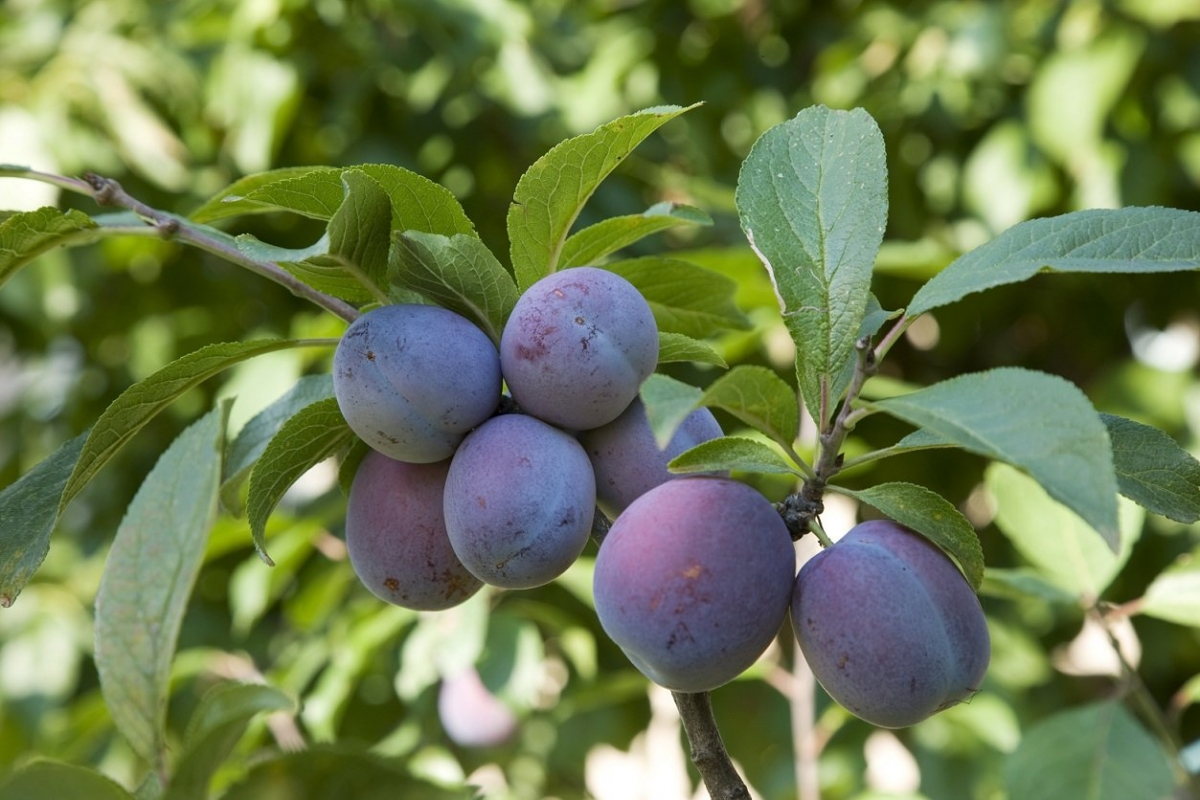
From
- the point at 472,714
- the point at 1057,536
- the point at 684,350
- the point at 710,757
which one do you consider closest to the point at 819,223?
the point at 684,350

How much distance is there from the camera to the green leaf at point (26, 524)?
435 mm

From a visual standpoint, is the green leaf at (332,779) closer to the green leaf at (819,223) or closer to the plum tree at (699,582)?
the plum tree at (699,582)

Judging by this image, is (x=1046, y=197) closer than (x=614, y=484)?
No

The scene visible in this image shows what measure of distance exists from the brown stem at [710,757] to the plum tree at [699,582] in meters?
0.02

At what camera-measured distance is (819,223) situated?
43 centimetres

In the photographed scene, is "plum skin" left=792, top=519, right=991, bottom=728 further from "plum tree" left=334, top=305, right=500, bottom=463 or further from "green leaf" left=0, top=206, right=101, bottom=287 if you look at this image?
"green leaf" left=0, top=206, right=101, bottom=287

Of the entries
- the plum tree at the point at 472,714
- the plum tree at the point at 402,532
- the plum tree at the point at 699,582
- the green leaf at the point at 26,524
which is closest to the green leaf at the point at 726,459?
the plum tree at the point at 699,582

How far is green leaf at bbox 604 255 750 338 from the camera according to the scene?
529 mm

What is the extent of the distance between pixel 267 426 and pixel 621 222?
7.3 inches

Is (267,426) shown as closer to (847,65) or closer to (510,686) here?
(510,686)

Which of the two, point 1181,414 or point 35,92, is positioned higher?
point 35,92

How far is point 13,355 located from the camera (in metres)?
1.82

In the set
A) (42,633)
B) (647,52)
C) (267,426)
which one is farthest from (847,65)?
(42,633)

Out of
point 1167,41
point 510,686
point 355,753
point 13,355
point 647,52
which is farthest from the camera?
point 13,355
